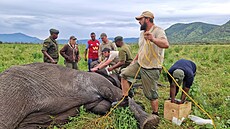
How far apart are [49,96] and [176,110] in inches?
90.6

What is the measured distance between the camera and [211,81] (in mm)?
9000

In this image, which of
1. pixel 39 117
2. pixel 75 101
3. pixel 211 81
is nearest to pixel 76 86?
pixel 75 101

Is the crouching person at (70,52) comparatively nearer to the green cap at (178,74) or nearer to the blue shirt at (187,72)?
the blue shirt at (187,72)

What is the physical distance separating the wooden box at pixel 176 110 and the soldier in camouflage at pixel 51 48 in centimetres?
361

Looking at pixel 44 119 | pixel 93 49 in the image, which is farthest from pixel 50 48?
pixel 44 119

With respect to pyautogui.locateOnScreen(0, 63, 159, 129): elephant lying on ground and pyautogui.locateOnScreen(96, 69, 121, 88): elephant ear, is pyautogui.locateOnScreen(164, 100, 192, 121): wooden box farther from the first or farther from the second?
pyautogui.locateOnScreen(96, 69, 121, 88): elephant ear

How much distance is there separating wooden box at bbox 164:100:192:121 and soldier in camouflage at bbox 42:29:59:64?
361 cm

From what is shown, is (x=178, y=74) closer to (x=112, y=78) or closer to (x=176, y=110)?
(x=176, y=110)

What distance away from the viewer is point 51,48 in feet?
26.1

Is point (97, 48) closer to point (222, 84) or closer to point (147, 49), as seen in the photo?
point (222, 84)

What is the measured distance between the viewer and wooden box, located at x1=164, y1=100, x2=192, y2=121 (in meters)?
5.25

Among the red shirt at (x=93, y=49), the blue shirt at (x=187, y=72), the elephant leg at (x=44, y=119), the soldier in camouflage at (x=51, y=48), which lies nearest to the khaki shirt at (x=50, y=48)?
the soldier in camouflage at (x=51, y=48)

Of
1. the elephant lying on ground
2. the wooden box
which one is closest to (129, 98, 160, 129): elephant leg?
the elephant lying on ground

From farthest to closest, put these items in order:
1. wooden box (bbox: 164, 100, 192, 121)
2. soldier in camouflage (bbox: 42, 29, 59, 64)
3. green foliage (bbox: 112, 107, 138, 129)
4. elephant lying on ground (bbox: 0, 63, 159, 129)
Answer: soldier in camouflage (bbox: 42, 29, 59, 64) < wooden box (bbox: 164, 100, 192, 121) < green foliage (bbox: 112, 107, 138, 129) < elephant lying on ground (bbox: 0, 63, 159, 129)
